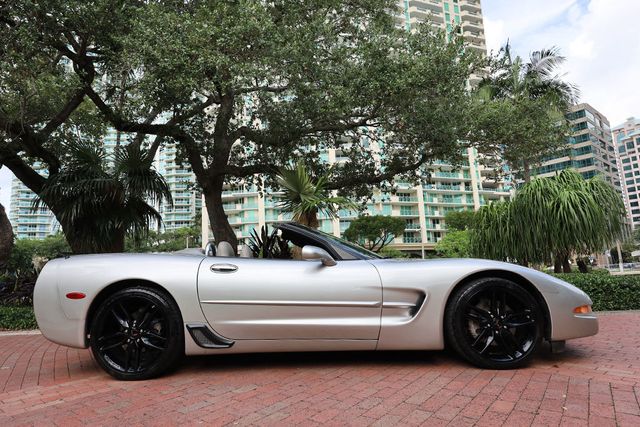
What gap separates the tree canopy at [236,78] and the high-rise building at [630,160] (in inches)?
6561

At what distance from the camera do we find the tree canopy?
27.1ft

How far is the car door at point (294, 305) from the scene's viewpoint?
304 cm

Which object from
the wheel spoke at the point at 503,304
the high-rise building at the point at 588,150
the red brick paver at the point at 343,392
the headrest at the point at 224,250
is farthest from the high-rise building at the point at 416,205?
the wheel spoke at the point at 503,304

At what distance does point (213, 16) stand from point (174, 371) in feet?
25.3

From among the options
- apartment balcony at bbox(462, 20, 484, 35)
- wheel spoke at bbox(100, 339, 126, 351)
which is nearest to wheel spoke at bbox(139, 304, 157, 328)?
wheel spoke at bbox(100, 339, 126, 351)

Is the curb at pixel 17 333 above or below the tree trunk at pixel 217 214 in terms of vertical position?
below

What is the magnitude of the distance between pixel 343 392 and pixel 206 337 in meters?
1.16

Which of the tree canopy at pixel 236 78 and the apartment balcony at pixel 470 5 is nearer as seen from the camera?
the tree canopy at pixel 236 78

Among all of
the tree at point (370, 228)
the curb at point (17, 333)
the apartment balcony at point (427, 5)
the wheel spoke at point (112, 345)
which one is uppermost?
the apartment balcony at point (427, 5)

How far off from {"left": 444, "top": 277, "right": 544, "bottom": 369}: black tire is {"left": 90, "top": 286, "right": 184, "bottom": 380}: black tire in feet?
7.04

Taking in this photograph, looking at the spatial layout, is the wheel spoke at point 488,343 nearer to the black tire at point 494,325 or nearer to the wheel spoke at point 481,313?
the black tire at point 494,325

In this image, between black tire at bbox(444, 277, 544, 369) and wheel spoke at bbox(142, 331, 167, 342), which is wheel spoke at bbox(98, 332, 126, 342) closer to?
wheel spoke at bbox(142, 331, 167, 342)

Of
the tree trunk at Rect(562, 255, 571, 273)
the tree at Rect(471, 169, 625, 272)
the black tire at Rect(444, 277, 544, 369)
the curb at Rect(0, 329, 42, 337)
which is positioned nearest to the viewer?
the black tire at Rect(444, 277, 544, 369)

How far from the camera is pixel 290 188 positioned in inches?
267
